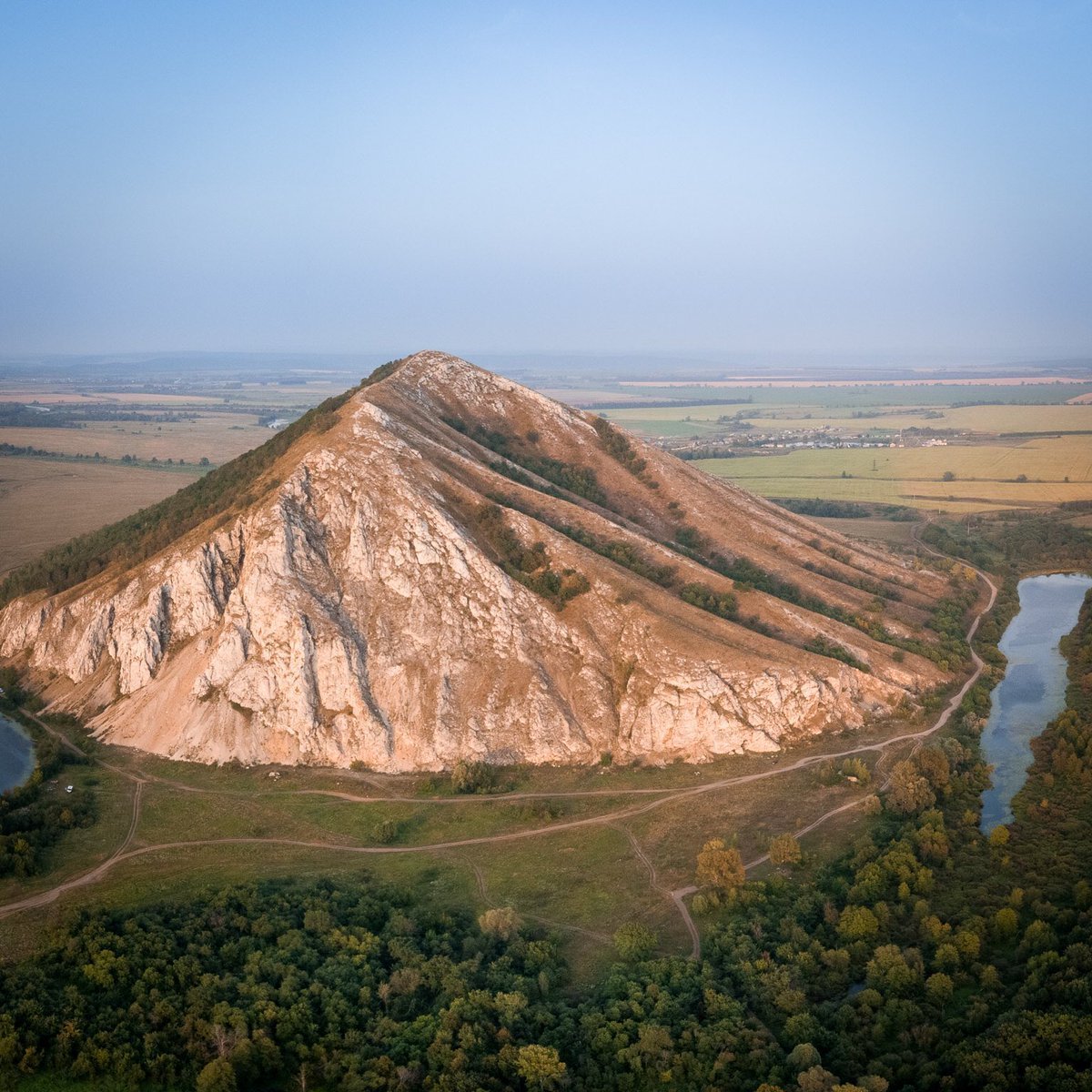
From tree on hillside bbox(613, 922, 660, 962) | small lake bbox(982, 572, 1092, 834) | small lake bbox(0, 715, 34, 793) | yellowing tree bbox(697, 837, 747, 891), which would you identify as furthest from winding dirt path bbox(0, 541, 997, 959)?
small lake bbox(982, 572, 1092, 834)

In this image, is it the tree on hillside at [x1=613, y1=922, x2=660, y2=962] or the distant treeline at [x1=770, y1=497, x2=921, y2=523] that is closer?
the tree on hillside at [x1=613, y1=922, x2=660, y2=962]

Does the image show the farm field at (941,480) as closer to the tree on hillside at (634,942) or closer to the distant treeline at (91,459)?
the distant treeline at (91,459)

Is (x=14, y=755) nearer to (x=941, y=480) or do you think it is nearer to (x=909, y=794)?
(x=909, y=794)

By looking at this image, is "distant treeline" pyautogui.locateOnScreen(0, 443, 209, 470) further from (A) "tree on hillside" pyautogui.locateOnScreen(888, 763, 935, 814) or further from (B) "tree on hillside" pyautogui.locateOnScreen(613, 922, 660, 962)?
(B) "tree on hillside" pyautogui.locateOnScreen(613, 922, 660, 962)

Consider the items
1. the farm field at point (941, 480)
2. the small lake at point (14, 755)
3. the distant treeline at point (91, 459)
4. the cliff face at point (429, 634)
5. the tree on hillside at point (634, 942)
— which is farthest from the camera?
the distant treeline at point (91, 459)

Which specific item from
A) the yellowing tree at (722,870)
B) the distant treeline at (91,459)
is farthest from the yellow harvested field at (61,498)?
the yellowing tree at (722,870)

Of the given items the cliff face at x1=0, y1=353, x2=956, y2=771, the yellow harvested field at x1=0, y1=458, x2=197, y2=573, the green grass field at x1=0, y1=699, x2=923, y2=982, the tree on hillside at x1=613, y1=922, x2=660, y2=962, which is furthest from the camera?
the yellow harvested field at x1=0, y1=458, x2=197, y2=573

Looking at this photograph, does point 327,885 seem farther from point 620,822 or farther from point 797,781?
point 797,781

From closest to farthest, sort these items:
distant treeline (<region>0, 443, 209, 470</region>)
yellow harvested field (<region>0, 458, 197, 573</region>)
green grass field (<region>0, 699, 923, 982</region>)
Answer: green grass field (<region>0, 699, 923, 982</region>), yellow harvested field (<region>0, 458, 197, 573</region>), distant treeline (<region>0, 443, 209, 470</region>)
